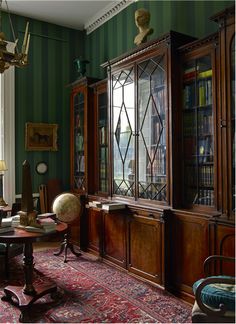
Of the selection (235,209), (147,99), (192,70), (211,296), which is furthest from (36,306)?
(192,70)

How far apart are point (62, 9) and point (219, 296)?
4.53 metres

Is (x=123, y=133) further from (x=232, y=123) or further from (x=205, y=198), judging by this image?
(x=232, y=123)

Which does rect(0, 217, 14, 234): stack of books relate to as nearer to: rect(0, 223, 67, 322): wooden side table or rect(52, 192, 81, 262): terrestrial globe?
rect(0, 223, 67, 322): wooden side table

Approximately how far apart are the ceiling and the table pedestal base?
12.8 feet

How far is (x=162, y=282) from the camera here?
3.13 meters

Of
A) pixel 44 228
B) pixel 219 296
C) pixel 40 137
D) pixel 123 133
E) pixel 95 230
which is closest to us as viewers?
pixel 219 296

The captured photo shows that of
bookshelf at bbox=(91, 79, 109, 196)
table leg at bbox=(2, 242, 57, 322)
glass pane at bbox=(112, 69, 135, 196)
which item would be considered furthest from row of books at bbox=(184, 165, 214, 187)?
table leg at bbox=(2, 242, 57, 322)

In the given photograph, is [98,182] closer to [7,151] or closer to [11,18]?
[7,151]

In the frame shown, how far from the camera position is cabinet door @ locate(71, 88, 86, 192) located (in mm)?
4816

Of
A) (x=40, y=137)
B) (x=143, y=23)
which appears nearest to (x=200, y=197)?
(x=143, y=23)

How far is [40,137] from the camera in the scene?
5.18 meters

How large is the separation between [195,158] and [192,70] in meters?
0.85

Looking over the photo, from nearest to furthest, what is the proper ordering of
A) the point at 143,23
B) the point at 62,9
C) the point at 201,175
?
the point at 201,175, the point at 143,23, the point at 62,9

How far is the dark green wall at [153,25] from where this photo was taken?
338 centimetres
